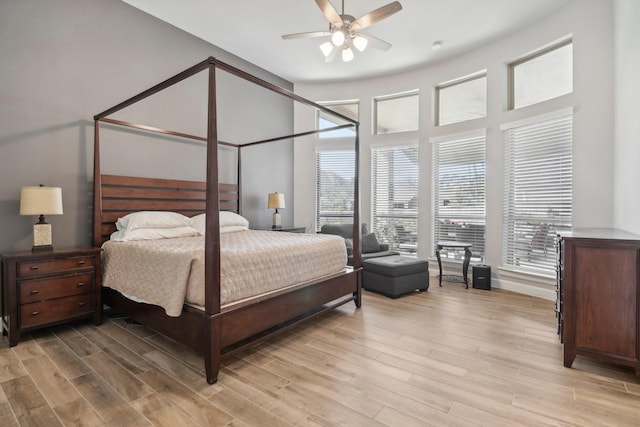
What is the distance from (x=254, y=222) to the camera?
5.41 metres

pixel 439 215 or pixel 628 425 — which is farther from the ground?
pixel 439 215

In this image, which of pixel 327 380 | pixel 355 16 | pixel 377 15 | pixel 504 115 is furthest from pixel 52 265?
pixel 504 115

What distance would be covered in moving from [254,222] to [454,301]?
10.9ft

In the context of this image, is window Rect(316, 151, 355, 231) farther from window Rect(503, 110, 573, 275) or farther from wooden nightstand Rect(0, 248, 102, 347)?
wooden nightstand Rect(0, 248, 102, 347)

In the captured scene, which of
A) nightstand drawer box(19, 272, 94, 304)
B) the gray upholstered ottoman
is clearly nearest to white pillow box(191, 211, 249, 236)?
nightstand drawer box(19, 272, 94, 304)

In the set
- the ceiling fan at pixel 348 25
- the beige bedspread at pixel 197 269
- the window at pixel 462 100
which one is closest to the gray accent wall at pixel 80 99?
the beige bedspread at pixel 197 269

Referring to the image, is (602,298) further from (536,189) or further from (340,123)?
(340,123)

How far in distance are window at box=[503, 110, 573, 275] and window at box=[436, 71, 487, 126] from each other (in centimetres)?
66

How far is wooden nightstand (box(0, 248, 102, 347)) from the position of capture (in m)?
2.59

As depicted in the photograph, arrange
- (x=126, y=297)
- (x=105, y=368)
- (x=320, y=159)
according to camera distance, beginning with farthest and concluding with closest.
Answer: (x=320, y=159), (x=126, y=297), (x=105, y=368)

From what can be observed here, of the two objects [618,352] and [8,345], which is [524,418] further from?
[8,345]

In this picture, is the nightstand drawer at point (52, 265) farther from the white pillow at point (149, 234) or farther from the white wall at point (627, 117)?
the white wall at point (627, 117)

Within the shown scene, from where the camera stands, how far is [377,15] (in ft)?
9.45

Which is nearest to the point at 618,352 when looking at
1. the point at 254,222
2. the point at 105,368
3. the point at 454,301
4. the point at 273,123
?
the point at 454,301
